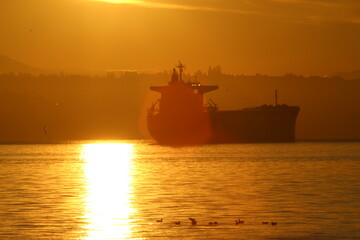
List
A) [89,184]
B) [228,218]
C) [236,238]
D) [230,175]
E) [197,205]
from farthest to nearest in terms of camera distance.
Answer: [230,175] < [89,184] < [197,205] < [228,218] < [236,238]

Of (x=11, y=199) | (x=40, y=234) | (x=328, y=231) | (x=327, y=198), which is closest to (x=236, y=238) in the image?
(x=328, y=231)

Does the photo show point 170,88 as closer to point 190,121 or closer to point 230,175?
point 190,121

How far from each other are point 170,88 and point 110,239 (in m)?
155

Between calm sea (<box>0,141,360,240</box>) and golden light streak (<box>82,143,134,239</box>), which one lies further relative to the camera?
golden light streak (<box>82,143,134,239</box>)

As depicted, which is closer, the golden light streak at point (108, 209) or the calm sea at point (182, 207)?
the calm sea at point (182, 207)

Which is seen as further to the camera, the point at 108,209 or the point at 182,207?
the point at 182,207

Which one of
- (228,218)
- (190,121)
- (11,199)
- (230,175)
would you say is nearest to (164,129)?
(190,121)

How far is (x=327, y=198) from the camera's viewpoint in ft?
157

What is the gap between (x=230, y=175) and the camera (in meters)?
72.8

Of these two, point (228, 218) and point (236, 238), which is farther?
point (228, 218)

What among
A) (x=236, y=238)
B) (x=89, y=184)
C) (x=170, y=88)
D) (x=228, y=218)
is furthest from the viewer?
(x=170, y=88)

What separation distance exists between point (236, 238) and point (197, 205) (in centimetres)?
1244

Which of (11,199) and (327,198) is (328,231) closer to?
(327,198)

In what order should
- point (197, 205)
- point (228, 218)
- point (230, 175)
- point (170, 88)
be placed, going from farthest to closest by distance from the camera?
1. point (170, 88)
2. point (230, 175)
3. point (197, 205)
4. point (228, 218)
